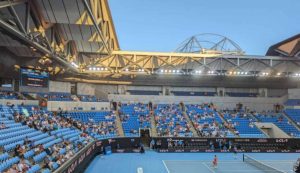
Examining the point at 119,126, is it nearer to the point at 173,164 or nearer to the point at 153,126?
the point at 153,126

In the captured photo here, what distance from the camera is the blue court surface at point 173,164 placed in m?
24.8

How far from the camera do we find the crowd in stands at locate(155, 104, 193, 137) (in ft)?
128

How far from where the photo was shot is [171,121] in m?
42.6

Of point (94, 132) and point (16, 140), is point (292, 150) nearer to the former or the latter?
point (94, 132)

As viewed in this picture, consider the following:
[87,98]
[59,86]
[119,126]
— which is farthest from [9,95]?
[119,126]

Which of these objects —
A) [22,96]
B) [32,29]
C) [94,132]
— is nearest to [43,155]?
[32,29]

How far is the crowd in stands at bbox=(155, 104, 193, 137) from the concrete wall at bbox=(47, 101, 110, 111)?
8388 millimetres

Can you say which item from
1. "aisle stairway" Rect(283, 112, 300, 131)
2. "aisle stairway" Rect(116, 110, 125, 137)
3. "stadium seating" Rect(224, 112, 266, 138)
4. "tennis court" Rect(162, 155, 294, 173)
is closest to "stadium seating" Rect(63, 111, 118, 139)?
"aisle stairway" Rect(116, 110, 125, 137)

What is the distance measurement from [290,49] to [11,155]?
1617 inches

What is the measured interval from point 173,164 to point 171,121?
14902 millimetres

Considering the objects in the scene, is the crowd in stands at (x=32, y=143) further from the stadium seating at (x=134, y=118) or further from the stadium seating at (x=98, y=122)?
the stadium seating at (x=134, y=118)

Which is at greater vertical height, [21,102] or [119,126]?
[21,102]

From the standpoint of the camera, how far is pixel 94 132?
1393 inches

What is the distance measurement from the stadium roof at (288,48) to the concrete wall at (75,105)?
92.6ft
